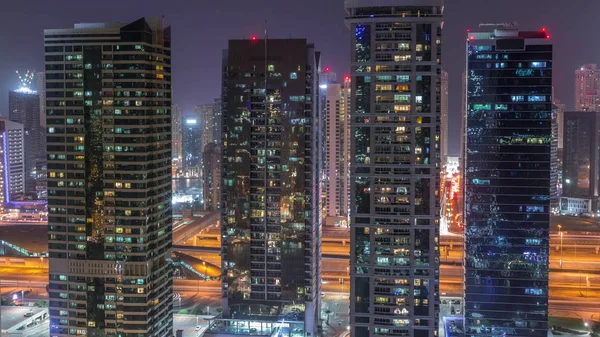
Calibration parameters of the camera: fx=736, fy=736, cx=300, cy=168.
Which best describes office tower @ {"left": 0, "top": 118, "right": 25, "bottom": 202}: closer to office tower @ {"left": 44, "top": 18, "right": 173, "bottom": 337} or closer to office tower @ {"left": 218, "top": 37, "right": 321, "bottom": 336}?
office tower @ {"left": 218, "top": 37, "right": 321, "bottom": 336}

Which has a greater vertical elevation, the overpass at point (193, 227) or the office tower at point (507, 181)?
the office tower at point (507, 181)

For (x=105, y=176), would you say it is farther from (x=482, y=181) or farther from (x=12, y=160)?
(x=12, y=160)

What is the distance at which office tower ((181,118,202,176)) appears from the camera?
341ft

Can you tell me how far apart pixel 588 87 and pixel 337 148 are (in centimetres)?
3672

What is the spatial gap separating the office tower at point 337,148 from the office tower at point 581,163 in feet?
79.3

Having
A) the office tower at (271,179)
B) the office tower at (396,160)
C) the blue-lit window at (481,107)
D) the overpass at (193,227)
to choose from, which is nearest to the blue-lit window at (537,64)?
the blue-lit window at (481,107)

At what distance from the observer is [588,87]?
84312 mm

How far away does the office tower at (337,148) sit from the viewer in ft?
206

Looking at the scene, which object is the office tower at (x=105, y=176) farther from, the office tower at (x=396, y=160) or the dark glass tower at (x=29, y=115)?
the dark glass tower at (x=29, y=115)

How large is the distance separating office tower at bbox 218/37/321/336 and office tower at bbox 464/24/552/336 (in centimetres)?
774

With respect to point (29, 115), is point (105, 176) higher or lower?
lower

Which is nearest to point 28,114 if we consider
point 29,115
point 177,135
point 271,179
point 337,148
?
point 29,115

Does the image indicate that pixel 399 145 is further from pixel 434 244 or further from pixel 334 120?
pixel 334 120

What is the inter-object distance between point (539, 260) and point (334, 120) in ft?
110
